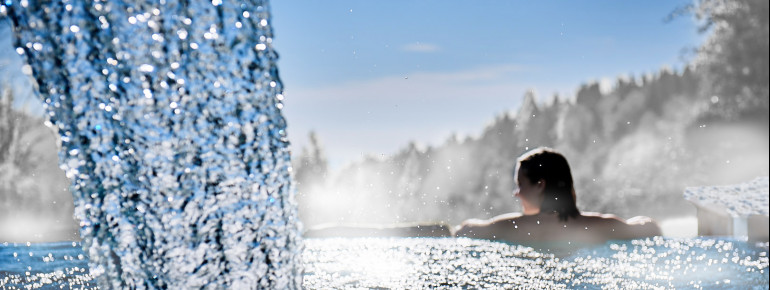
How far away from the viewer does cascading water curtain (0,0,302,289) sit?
6.11 feet

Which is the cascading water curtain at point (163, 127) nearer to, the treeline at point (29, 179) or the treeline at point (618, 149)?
the treeline at point (29, 179)

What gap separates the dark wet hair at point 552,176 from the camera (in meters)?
5.90

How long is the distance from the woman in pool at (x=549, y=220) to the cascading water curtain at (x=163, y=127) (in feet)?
9.84

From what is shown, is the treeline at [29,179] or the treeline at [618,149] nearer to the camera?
the treeline at [29,179]

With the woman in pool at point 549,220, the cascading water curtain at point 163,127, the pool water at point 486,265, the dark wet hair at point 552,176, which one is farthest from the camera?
the dark wet hair at point 552,176

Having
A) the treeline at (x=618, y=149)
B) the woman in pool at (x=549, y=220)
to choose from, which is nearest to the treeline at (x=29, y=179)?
the treeline at (x=618, y=149)

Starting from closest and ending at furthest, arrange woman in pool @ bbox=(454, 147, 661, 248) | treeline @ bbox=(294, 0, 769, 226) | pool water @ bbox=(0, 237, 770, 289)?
pool water @ bbox=(0, 237, 770, 289) → woman in pool @ bbox=(454, 147, 661, 248) → treeline @ bbox=(294, 0, 769, 226)

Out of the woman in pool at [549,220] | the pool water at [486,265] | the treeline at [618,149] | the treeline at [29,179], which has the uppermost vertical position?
the treeline at [618,149]

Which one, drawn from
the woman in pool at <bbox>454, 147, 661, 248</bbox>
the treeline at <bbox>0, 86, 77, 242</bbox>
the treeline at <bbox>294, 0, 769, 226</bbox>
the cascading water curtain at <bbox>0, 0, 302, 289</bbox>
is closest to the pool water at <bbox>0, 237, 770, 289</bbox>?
the woman in pool at <bbox>454, 147, 661, 248</bbox>

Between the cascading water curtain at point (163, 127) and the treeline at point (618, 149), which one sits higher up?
the treeline at point (618, 149)

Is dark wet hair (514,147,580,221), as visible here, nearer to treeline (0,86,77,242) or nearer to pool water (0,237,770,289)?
pool water (0,237,770,289)

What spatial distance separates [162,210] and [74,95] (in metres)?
0.41

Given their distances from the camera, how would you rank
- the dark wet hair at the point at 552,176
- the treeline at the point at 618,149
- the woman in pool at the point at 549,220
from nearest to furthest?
1. the woman in pool at the point at 549,220
2. the dark wet hair at the point at 552,176
3. the treeline at the point at 618,149

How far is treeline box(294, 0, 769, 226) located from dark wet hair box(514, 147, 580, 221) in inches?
667
